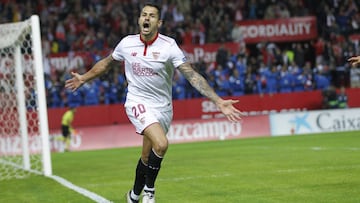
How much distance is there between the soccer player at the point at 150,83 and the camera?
9.09 m

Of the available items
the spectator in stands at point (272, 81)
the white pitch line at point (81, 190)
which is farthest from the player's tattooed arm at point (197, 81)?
the spectator in stands at point (272, 81)

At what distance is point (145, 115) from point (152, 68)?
0.56m

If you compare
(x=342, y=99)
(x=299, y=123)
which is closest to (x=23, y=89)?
(x=299, y=123)

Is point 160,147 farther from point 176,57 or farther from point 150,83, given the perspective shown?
point 176,57

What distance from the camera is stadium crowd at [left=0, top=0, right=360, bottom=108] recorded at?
32.3m

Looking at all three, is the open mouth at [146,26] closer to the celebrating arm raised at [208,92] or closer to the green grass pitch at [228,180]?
the celebrating arm raised at [208,92]

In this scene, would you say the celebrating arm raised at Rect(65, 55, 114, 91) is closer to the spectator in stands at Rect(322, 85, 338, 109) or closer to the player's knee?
the player's knee

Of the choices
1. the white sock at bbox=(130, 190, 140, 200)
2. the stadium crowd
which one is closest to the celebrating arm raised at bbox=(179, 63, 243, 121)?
the white sock at bbox=(130, 190, 140, 200)

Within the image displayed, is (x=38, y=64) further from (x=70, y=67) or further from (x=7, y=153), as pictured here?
(x=70, y=67)

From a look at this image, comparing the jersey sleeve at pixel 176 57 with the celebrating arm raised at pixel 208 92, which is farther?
the jersey sleeve at pixel 176 57

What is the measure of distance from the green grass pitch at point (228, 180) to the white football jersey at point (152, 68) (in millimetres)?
1560

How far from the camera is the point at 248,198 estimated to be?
1004cm

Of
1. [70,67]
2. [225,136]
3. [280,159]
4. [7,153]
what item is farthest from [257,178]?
[70,67]

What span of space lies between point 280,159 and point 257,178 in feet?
13.3
